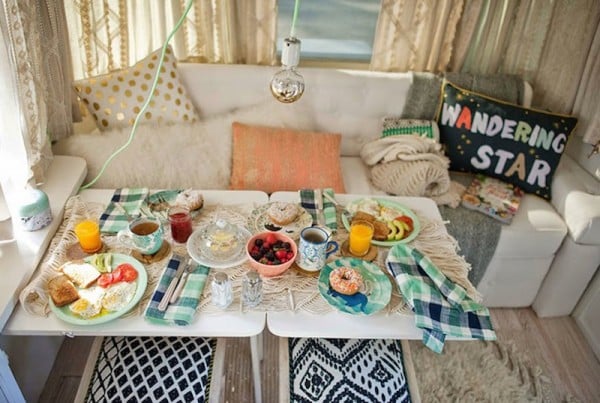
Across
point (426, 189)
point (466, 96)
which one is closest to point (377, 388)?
point (426, 189)

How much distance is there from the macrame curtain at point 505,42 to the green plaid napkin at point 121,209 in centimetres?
135

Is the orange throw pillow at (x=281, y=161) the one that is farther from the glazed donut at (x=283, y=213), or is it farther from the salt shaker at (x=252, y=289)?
the salt shaker at (x=252, y=289)

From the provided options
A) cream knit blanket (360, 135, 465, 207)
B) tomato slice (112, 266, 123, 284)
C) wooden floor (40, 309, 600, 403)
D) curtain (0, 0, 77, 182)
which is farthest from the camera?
cream knit blanket (360, 135, 465, 207)

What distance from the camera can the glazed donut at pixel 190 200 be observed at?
149 centimetres

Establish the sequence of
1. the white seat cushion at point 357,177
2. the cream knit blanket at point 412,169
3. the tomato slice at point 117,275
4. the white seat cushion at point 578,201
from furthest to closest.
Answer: the white seat cushion at point 357,177
the cream knit blanket at point 412,169
the white seat cushion at point 578,201
the tomato slice at point 117,275

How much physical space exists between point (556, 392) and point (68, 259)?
1830mm

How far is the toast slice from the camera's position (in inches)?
45.3

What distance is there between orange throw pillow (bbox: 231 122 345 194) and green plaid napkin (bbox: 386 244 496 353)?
72 cm

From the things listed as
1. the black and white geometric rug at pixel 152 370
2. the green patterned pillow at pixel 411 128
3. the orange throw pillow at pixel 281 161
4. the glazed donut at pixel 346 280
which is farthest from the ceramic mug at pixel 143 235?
the green patterned pillow at pixel 411 128

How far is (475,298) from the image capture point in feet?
4.23

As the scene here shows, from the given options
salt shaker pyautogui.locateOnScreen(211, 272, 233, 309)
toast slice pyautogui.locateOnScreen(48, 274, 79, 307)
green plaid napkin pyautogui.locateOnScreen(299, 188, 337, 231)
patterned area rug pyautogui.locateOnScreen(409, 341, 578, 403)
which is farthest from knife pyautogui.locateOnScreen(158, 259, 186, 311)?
patterned area rug pyautogui.locateOnScreen(409, 341, 578, 403)

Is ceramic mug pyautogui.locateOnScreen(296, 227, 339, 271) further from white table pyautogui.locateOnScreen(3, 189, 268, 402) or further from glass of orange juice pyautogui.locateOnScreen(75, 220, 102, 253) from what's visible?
glass of orange juice pyautogui.locateOnScreen(75, 220, 102, 253)

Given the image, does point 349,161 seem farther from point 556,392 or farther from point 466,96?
point 556,392

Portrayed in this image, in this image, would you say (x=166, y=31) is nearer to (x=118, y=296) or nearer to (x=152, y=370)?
(x=118, y=296)
